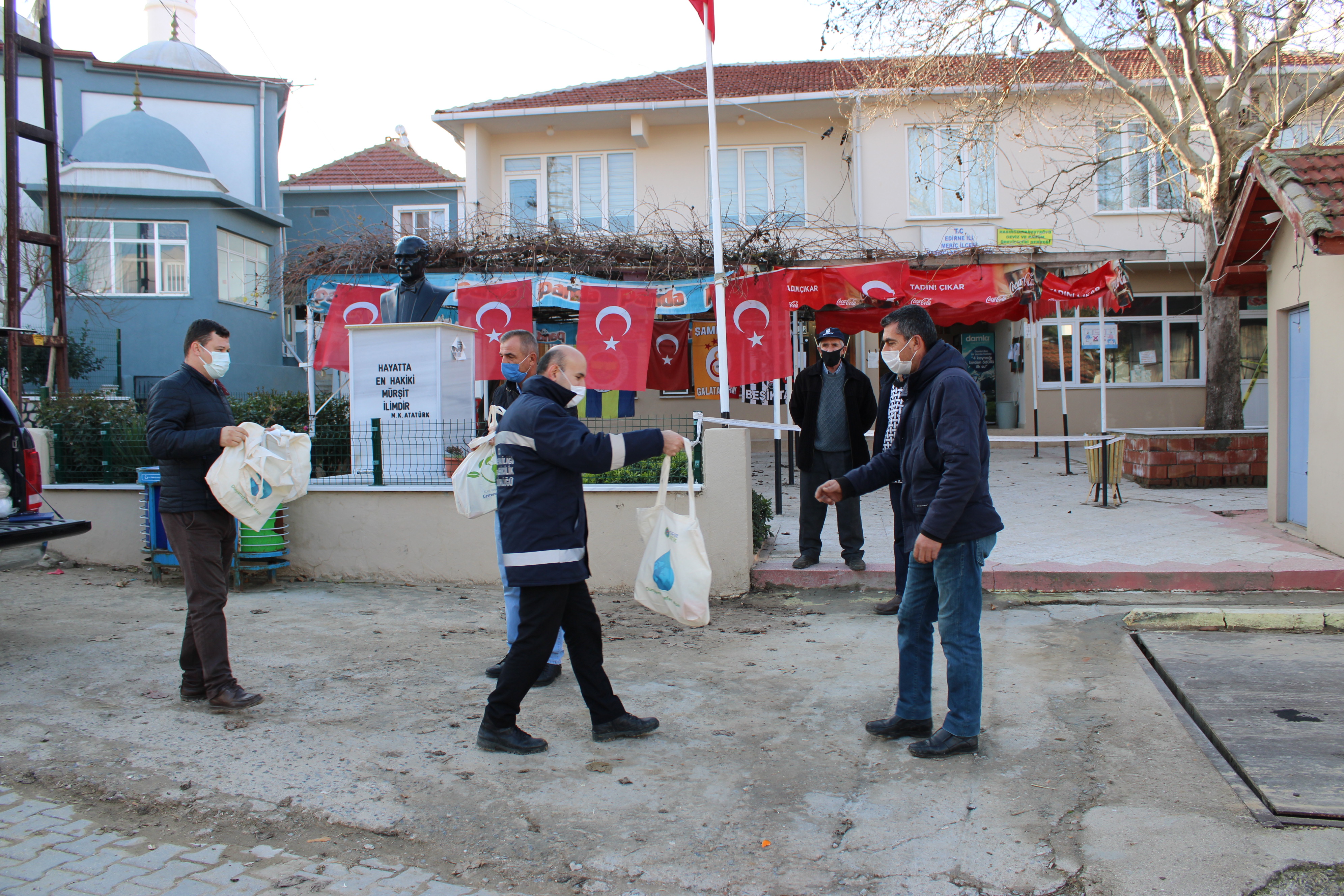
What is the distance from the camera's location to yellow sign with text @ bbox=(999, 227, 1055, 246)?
1698 cm

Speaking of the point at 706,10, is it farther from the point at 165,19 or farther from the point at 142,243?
the point at 165,19

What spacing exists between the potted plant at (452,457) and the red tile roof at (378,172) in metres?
20.1

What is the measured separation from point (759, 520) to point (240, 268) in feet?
65.2

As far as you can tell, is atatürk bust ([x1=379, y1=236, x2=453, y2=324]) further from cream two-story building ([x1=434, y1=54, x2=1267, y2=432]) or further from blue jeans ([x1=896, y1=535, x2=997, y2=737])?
cream two-story building ([x1=434, y1=54, x2=1267, y2=432])

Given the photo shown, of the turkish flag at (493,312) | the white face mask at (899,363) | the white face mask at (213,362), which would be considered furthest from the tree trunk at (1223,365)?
the white face mask at (213,362)

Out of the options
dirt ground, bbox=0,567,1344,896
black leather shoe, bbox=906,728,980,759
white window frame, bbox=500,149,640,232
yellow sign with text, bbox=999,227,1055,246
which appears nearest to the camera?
dirt ground, bbox=0,567,1344,896

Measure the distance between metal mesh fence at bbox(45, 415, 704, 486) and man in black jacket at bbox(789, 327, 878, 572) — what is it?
0.94 meters

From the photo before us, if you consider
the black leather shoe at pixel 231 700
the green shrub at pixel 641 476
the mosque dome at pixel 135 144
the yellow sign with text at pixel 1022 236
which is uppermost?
the mosque dome at pixel 135 144

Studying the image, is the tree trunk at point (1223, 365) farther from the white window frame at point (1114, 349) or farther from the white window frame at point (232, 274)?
the white window frame at point (232, 274)

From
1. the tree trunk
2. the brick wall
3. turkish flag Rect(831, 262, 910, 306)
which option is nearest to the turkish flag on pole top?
turkish flag Rect(831, 262, 910, 306)

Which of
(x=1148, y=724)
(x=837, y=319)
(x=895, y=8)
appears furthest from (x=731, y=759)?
(x=895, y=8)

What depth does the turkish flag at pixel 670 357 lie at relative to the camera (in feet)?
44.9

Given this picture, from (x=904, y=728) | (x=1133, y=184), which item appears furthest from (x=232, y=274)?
(x=904, y=728)

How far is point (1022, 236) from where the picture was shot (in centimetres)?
1705
